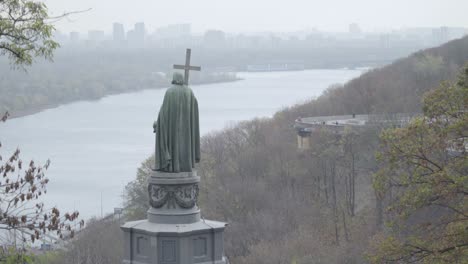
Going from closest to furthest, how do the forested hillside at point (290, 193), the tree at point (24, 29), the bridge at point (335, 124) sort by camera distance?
1. the tree at point (24, 29)
2. the forested hillside at point (290, 193)
3. the bridge at point (335, 124)

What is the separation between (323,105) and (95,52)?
86.5 meters

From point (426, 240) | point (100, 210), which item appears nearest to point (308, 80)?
point (100, 210)

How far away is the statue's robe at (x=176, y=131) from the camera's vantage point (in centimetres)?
1194

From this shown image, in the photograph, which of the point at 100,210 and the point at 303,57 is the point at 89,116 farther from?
the point at 100,210

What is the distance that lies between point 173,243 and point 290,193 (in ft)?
88.1

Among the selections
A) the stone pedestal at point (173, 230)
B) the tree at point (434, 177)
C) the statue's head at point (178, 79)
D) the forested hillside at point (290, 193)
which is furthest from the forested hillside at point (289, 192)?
the statue's head at point (178, 79)

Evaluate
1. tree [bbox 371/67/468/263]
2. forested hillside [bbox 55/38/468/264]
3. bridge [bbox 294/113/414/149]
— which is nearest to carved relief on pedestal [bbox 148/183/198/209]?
tree [bbox 371/67/468/263]

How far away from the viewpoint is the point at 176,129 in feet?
39.3

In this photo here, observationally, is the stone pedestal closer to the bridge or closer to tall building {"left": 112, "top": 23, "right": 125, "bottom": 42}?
the bridge

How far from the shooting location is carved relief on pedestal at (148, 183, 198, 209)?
38.8 feet

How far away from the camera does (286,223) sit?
34625 millimetres

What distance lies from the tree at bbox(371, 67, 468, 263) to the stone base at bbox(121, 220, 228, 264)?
2139 millimetres

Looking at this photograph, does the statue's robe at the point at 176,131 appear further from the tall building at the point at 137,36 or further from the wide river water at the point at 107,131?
the tall building at the point at 137,36

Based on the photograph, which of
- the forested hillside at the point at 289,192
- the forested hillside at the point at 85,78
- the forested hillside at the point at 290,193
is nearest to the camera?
the forested hillside at the point at 290,193
